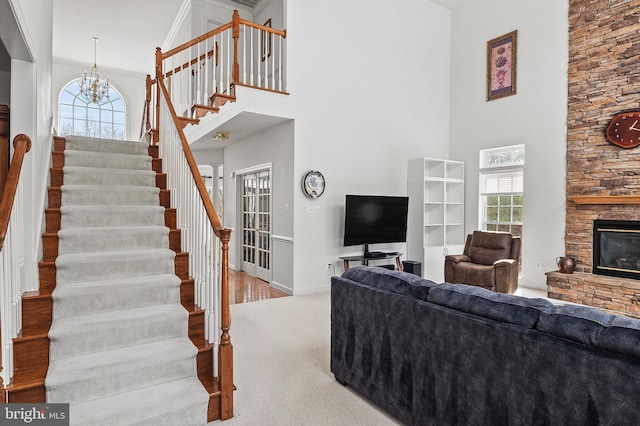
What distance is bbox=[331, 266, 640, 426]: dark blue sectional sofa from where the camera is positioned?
1385 mm

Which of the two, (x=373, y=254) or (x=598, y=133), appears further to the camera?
(x=373, y=254)

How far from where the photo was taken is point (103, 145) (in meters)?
4.39

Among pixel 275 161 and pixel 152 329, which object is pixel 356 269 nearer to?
pixel 152 329

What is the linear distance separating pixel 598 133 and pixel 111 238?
628 centimetres

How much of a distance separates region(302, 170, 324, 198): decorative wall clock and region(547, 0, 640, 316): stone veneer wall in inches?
144

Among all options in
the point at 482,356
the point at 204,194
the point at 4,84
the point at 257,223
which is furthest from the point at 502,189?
the point at 4,84

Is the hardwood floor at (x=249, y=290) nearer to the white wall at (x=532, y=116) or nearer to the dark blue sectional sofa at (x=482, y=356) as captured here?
the dark blue sectional sofa at (x=482, y=356)

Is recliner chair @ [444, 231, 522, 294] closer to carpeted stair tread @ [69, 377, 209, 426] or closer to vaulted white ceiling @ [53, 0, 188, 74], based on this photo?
carpeted stair tread @ [69, 377, 209, 426]

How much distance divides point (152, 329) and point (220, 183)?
21.3ft

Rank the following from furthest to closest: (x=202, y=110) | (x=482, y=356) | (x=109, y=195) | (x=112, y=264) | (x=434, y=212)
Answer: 1. (x=434, y=212)
2. (x=202, y=110)
3. (x=109, y=195)
4. (x=112, y=264)
5. (x=482, y=356)

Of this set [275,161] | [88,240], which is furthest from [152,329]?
[275,161]

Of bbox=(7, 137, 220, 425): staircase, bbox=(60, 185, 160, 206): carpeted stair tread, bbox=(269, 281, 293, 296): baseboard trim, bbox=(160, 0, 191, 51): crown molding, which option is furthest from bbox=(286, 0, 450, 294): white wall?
bbox=(7, 137, 220, 425): staircase

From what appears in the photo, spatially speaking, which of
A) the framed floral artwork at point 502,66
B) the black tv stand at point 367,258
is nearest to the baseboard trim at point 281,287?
the black tv stand at point 367,258

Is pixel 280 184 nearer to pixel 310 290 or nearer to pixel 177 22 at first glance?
pixel 310 290
